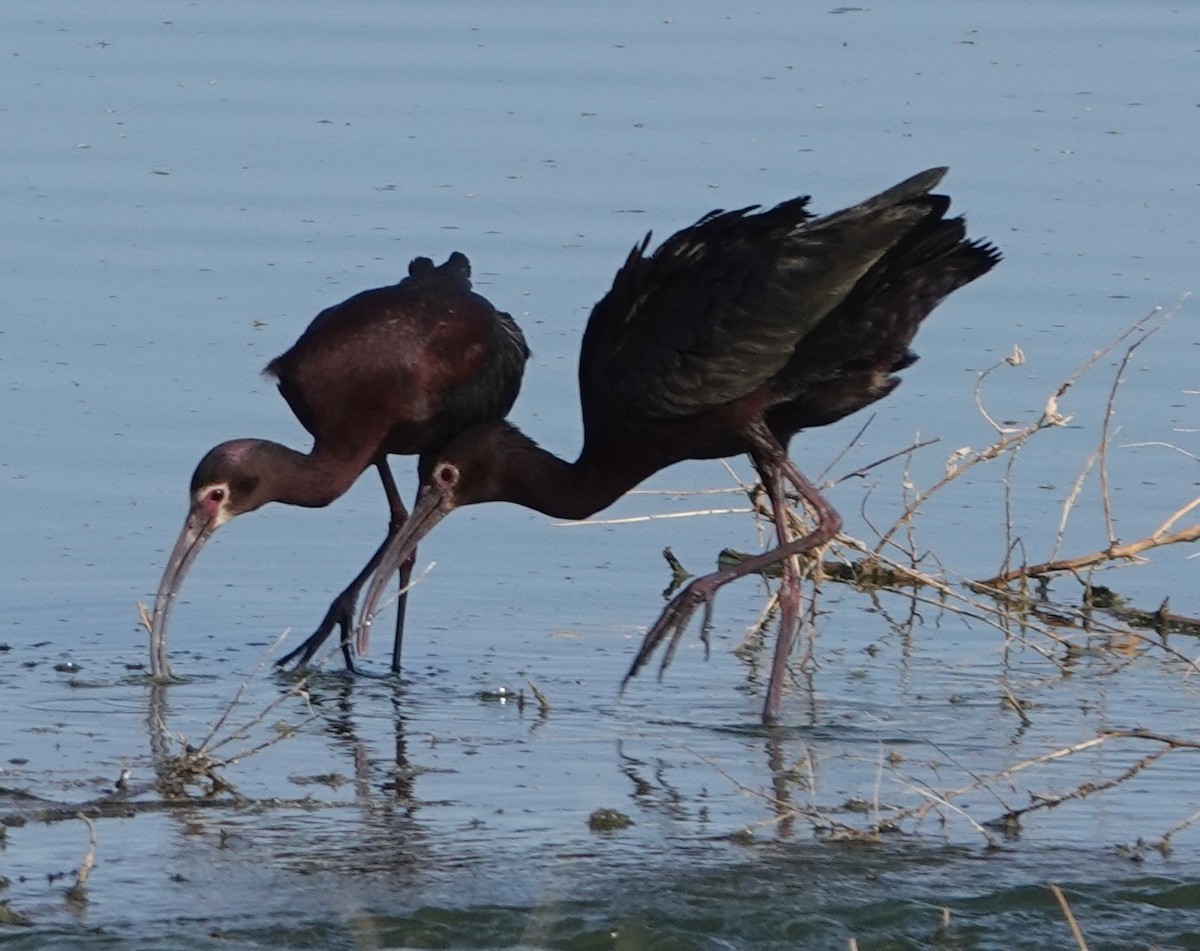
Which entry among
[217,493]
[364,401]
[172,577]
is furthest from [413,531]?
[172,577]

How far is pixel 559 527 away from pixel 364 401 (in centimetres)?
113

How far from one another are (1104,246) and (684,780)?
512 centimetres

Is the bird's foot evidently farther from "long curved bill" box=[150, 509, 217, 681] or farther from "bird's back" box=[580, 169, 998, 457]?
"long curved bill" box=[150, 509, 217, 681]

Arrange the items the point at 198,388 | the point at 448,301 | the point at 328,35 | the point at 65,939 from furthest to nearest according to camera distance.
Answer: the point at 328,35
the point at 198,388
the point at 448,301
the point at 65,939

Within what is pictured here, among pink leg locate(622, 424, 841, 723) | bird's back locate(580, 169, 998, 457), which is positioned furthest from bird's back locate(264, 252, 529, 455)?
pink leg locate(622, 424, 841, 723)

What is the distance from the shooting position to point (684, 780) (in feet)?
21.3

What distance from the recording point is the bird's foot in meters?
7.21

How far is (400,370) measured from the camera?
26.4 ft

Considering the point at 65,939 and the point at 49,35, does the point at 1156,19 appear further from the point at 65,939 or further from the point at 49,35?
the point at 65,939

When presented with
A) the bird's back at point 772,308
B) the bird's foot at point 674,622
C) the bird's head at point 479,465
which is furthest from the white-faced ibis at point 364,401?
the bird's foot at point 674,622

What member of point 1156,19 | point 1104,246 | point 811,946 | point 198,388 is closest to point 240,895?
point 811,946

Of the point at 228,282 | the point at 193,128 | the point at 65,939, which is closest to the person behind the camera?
the point at 65,939

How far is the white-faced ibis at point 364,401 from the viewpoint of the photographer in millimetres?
7758

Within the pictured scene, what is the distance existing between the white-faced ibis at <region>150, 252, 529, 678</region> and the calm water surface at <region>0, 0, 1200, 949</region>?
1.18ft
